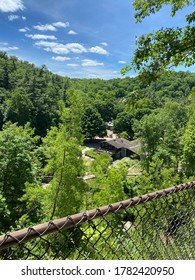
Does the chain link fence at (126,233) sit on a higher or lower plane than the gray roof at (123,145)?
higher

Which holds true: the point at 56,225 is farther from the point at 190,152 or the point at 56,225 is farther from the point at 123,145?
the point at 123,145

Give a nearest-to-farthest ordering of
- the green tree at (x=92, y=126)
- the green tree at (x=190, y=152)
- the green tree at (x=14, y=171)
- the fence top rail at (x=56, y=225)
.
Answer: the fence top rail at (x=56, y=225), the green tree at (x=14, y=171), the green tree at (x=190, y=152), the green tree at (x=92, y=126)

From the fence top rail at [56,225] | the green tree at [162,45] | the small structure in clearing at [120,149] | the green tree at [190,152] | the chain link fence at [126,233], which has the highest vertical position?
the green tree at [162,45]

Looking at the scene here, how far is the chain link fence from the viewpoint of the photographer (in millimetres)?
1476

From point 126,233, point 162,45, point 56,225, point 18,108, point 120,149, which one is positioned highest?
point 162,45

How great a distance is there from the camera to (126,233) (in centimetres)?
219

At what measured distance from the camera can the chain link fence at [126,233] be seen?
4.84 feet

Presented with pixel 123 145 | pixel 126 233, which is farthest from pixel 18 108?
pixel 126 233

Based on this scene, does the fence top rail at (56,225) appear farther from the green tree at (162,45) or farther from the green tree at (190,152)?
the green tree at (190,152)

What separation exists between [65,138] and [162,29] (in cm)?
778

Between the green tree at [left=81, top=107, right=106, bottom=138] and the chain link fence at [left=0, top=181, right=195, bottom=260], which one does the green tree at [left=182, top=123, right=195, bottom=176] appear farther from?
the green tree at [left=81, top=107, right=106, bottom=138]

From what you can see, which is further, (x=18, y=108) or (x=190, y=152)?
(x=18, y=108)

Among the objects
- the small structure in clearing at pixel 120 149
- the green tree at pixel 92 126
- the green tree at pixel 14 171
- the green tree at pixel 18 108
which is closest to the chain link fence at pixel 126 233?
the green tree at pixel 14 171
